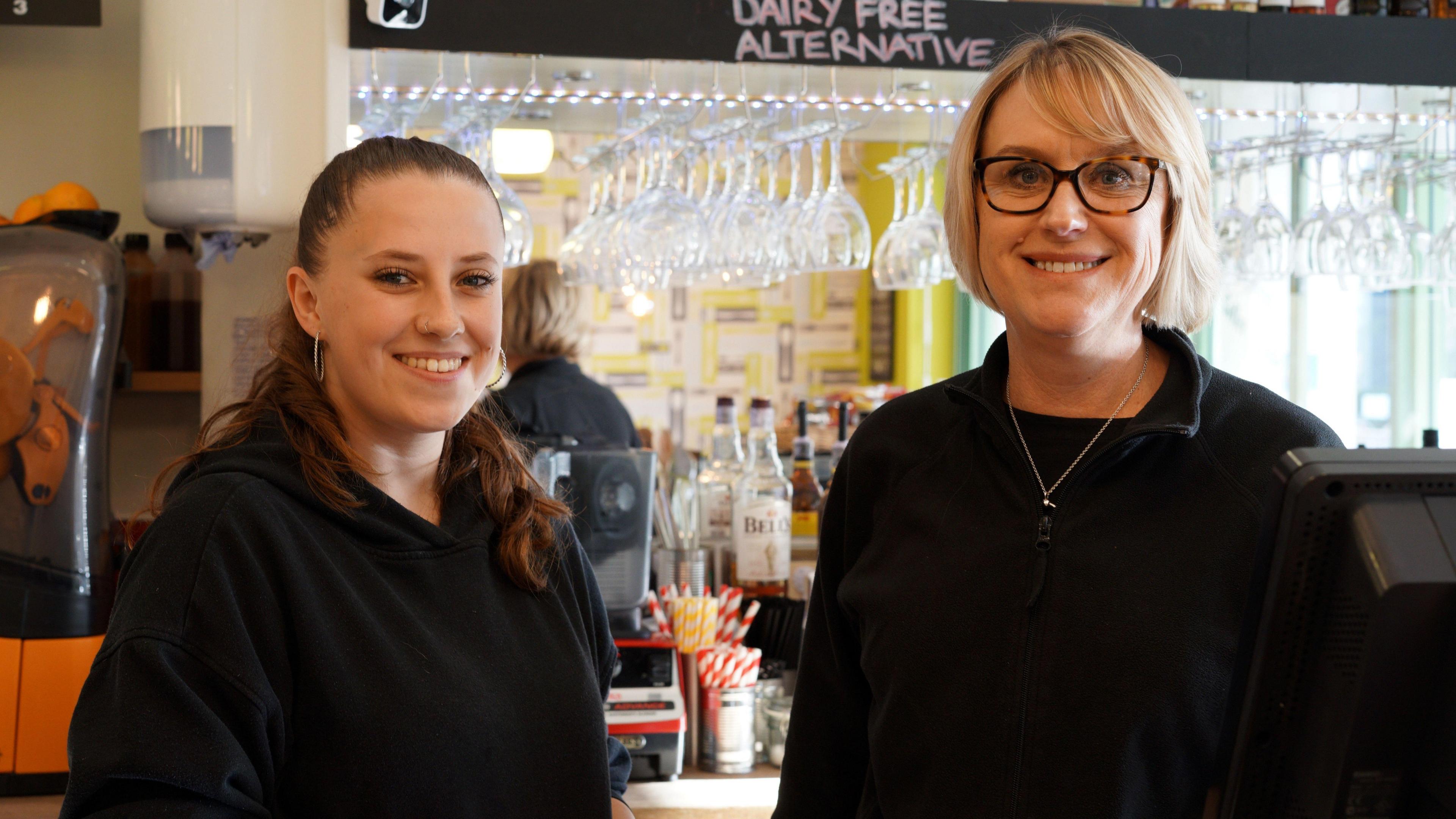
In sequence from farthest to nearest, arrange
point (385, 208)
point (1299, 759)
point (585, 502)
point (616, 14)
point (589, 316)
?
point (589, 316)
point (585, 502)
point (616, 14)
point (385, 208)
point (1299, 759)

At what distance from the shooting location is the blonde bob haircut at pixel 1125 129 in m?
1.32

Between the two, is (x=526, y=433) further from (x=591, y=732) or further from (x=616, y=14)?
(x=591, y=732)

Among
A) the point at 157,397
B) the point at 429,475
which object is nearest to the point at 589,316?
the point at 157,397

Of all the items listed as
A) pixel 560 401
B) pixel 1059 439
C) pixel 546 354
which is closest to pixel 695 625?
pixel 1059 439

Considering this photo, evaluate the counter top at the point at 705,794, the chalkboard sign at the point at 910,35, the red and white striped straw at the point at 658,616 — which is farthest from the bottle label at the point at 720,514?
the chalkboard sign at the point at 910,35

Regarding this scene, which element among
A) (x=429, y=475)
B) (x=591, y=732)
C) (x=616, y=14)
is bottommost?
(x=591, y=732)

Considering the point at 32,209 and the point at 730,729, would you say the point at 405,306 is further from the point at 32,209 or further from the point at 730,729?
the point at 32,209

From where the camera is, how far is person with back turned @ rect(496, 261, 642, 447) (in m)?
3.97

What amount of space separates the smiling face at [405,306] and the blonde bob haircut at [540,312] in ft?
8.51

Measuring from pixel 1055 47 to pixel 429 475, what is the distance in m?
0.88

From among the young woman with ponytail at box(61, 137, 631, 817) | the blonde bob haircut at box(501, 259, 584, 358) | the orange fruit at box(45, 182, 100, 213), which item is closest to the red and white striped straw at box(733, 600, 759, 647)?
the young woman with ponytail at box(61, 137, 631, 817)

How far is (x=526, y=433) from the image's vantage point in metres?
3.66

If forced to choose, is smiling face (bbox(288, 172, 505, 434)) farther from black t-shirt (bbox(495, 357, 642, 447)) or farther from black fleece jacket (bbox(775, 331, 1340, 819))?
black t-shirt (bbox(495, 357, 642, 447))

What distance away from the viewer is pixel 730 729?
2.34 meters
